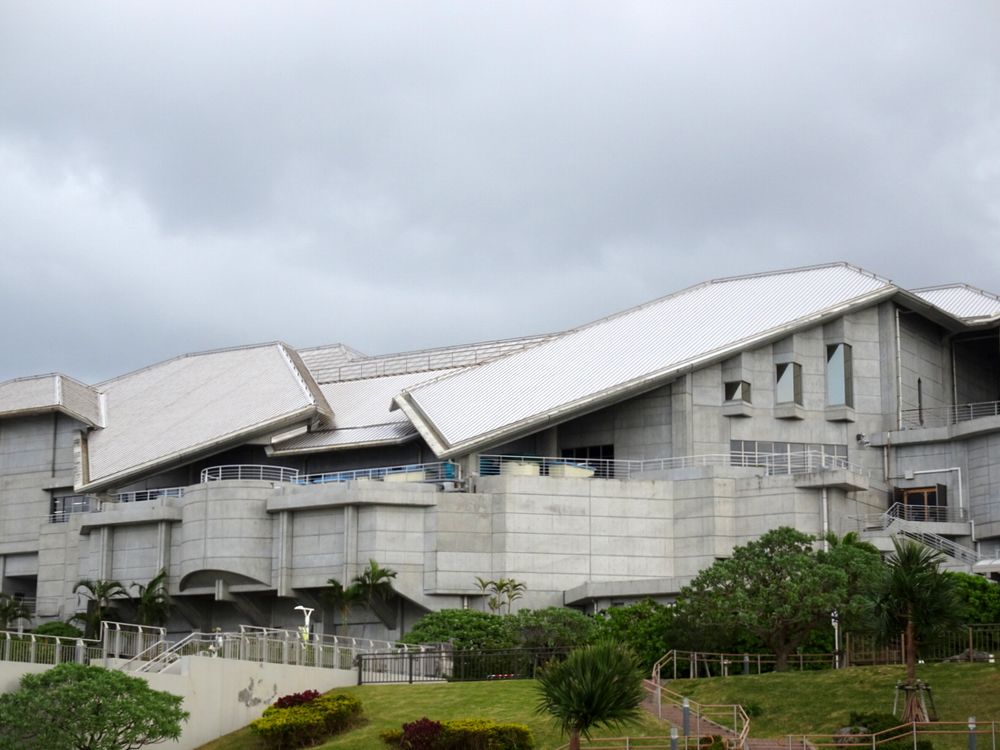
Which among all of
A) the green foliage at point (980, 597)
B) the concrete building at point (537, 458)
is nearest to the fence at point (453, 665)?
the green foliage at point (980, 597)

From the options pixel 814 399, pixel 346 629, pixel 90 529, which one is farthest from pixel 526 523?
pixel 90 529

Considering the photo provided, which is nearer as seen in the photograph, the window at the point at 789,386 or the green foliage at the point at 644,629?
the green foliage at the point at 644,629

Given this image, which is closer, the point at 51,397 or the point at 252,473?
the point at 252,473

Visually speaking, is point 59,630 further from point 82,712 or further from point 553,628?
point 82,712

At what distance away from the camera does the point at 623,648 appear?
4166cm

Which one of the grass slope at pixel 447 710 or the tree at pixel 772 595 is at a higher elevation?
the tree at pixel 772 595

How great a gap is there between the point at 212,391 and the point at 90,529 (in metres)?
12.4

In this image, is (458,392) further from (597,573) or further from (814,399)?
(814,399)

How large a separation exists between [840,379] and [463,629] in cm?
2612

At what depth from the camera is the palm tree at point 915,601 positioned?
4441 centimetres

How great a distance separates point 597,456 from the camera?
264 ft

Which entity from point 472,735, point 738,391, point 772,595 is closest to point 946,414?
point 738,391

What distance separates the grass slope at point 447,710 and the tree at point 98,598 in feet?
84.6

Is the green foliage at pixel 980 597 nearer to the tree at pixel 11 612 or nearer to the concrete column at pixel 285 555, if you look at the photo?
the concrete column at pixel 285 555
